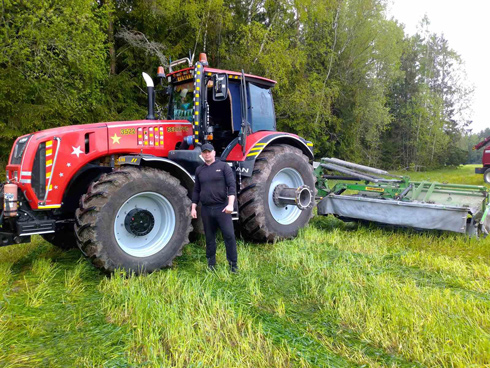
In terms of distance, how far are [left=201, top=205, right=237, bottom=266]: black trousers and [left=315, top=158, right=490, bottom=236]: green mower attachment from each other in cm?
265

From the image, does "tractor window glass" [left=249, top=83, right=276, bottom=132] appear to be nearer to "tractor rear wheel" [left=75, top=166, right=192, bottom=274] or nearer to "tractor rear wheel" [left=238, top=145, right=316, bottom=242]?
"tractor rear wheel" [left=238, top=145, right=316, bottom=242]

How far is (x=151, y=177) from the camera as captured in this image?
154 inches

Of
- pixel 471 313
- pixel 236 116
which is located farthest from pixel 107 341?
pixel 236 116

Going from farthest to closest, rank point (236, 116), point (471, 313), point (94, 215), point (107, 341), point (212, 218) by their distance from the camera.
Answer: point (236, 116) < point (212, 218) < point (94, 215) < point (471, 313) < point (107, 341)

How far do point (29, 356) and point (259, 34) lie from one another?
14.8 m

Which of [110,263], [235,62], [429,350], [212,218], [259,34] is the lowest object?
[429,350]

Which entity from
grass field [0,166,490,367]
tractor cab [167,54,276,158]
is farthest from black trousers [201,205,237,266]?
tractor cab [167,54,276,158]

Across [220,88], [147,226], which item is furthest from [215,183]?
[220,88]

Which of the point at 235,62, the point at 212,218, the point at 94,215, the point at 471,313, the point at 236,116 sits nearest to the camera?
the point at 471,313

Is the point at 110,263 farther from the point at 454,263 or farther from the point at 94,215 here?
the point at 454,263

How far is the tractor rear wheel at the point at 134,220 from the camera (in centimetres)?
352

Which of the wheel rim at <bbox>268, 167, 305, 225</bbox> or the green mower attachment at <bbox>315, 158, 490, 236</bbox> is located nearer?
the green mower attachment at <bbox>315, 158, 490, 236</bbox>

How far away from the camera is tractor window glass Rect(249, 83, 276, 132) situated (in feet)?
17.8

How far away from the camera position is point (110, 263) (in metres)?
3.58
